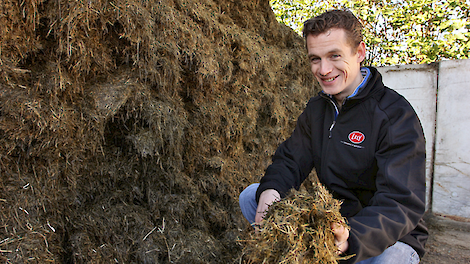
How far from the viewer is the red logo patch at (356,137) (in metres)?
1.65

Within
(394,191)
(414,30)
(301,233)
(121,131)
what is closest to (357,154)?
(394,191)

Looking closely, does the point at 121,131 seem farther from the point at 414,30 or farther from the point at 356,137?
the point at 414,30

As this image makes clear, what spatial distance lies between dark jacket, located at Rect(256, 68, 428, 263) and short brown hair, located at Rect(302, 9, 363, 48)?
0.22 m

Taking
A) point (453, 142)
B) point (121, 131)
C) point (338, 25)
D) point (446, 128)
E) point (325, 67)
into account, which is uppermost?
point (338, 25)

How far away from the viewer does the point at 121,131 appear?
98.8 inches

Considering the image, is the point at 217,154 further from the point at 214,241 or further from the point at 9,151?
the point at 9,151

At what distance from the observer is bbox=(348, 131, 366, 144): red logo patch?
165 cm

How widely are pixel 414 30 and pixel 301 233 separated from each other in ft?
17.8

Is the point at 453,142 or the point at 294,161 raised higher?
the point at 294,161

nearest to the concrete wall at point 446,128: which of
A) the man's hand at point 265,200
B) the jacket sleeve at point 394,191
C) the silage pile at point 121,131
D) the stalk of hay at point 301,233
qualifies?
the silage pile at point 121,131

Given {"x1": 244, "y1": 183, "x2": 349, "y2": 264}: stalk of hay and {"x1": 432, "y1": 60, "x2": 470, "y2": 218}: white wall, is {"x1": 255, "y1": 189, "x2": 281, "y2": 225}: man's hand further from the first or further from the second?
{"x1": 432, "y1": 60, "x2": 470, "y2": 218}: white wall

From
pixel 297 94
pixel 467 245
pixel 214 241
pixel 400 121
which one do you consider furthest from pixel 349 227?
pixel 467 245

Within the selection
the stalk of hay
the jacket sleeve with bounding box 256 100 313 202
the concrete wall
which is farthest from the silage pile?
the concrete wall

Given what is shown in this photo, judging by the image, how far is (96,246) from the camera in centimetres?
218
